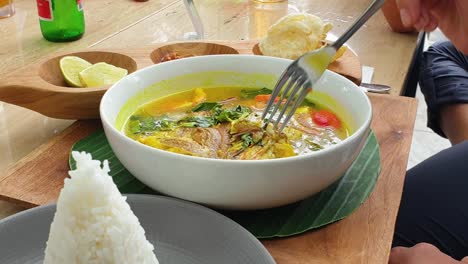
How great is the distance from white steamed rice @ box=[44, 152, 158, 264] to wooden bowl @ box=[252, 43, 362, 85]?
80cm

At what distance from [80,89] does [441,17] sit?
0.82 m

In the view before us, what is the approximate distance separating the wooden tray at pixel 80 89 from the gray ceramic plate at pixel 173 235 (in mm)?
374

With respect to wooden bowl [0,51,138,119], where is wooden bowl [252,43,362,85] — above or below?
below

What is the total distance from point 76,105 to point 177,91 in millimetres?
209

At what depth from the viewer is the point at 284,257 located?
2.66ft

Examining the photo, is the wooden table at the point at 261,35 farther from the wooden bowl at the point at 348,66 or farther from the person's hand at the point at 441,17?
the person's hand at the point at 441,17

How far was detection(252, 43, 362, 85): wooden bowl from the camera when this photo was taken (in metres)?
1.31

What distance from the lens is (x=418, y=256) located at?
3.46 feet

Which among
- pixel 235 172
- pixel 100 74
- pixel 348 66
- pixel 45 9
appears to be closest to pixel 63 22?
pixel 45 9

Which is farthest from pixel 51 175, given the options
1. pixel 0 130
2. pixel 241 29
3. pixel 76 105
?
pixel 241 29

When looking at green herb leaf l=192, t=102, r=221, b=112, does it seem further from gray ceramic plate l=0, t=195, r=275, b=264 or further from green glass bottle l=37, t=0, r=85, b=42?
green glass bottle l=37, t=0, r=85, b=42

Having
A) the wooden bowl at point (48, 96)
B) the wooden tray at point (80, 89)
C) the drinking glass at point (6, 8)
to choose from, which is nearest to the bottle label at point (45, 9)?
the drinking glass at point (6, 8)

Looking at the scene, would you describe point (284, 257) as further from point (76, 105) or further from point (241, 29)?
point (241, 29)

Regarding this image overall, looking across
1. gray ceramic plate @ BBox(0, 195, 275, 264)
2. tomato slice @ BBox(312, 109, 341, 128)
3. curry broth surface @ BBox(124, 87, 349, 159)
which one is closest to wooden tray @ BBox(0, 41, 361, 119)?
curry broth surface @ BBox(124, 87, 349, 159)
